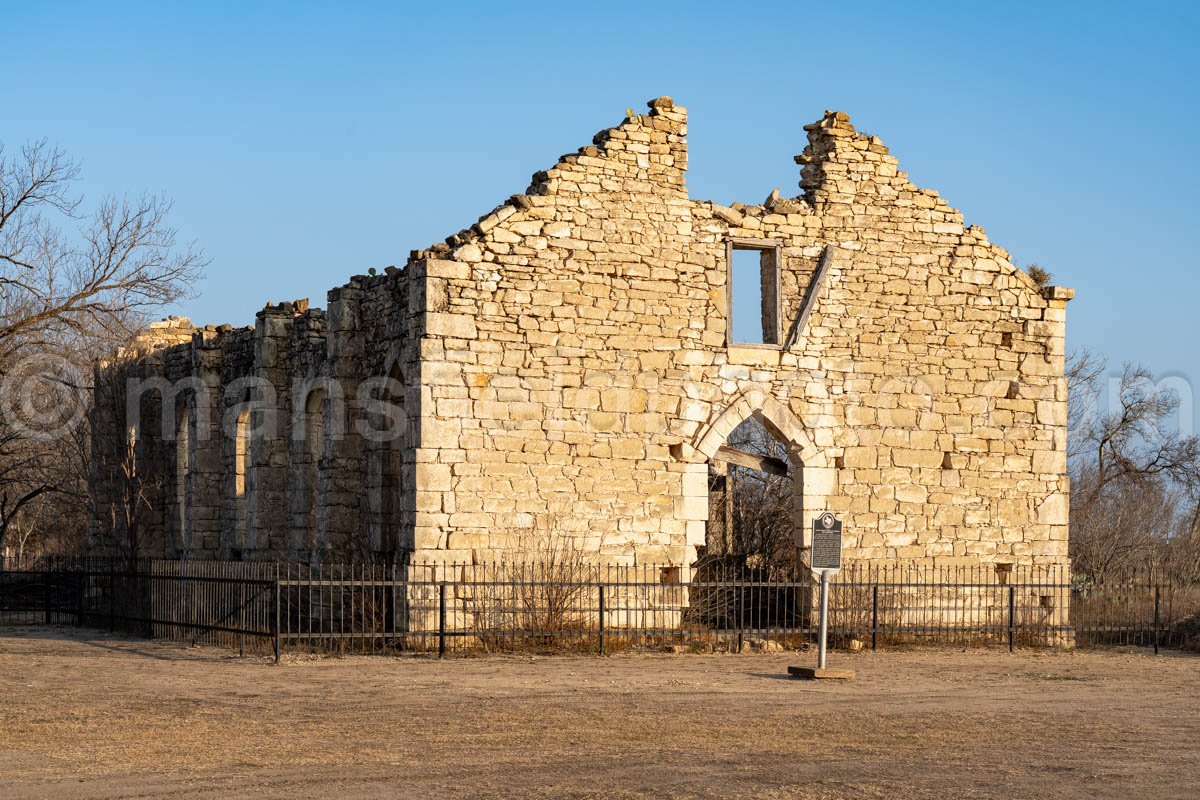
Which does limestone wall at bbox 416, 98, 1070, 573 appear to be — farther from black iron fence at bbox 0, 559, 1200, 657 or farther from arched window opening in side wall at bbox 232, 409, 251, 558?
arched window opening in side wall at bbox 232, 409, 251, 558

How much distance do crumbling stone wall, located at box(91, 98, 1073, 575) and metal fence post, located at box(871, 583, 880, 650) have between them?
81 centimetres

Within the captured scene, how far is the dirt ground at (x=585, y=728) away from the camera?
930 cm

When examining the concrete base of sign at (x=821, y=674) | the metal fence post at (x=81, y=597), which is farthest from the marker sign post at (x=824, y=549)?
the metal fence post at (x=81, y=597)

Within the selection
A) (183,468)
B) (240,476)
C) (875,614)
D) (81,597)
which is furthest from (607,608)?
(183,468)

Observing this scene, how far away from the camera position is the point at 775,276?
62.5ft

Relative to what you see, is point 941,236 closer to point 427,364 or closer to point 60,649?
point 427,364

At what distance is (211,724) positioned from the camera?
37.9ft

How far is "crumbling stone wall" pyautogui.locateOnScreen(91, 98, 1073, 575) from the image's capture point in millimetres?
17484

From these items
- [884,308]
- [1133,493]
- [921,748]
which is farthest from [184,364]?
[1133,493]

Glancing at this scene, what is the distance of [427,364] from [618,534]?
3096 mm

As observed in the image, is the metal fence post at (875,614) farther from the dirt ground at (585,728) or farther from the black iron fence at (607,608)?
the dirt ground at (585,728)

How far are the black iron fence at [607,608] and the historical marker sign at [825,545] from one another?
199 cm

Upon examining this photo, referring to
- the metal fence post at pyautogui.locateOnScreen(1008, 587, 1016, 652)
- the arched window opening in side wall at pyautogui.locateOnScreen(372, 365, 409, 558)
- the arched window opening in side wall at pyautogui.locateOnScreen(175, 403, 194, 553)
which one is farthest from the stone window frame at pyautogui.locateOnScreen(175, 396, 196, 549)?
the metal fence post at pyautogui.locateOnScreen(1008, 587, 1016, 652)

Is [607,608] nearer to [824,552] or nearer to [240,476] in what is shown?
[824,552]
